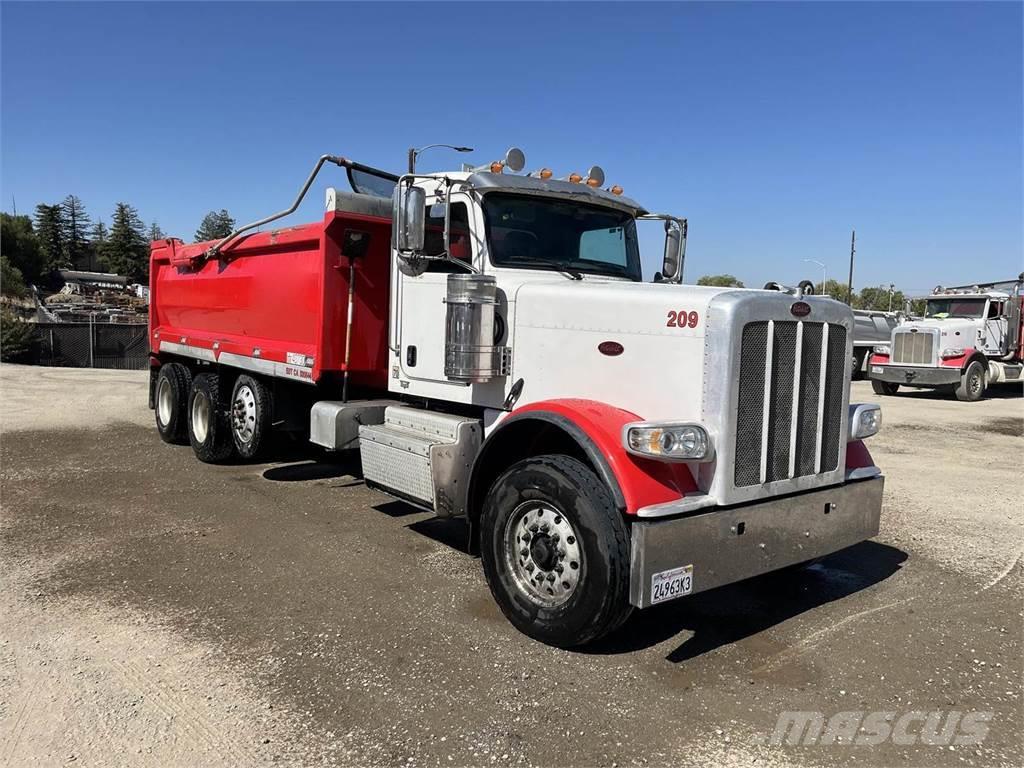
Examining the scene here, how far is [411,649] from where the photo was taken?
3.97m

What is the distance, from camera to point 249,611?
174 inches

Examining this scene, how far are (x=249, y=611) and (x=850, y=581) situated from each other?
3.89 m

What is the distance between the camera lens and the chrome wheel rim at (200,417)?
852 cm

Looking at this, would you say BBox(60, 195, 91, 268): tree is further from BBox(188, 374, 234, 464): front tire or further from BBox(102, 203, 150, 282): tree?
BBox(188, 374, 234, 464): front tire

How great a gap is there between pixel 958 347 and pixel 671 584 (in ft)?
56.2

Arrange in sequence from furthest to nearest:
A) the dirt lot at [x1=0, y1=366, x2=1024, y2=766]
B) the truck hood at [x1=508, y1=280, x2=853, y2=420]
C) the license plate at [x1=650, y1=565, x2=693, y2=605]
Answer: the truck hood at [x1=508, y1=280, x2=853, y2=420], the license plate at [x1=650, y1=565, x2=693, y2=605], the dirt lot at [x1=0, y1=366, x2=1024, y2=766]

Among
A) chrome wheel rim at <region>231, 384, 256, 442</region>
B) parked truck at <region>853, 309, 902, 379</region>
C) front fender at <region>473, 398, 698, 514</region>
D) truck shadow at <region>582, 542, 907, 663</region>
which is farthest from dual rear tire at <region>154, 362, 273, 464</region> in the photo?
parked truck at <region>853, 309, 902, 379</region>

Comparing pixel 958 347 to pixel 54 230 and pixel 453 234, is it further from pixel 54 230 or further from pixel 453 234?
pixel 54 230

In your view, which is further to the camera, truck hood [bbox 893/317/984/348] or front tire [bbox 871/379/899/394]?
front tire [bbox 871/379/899/394]

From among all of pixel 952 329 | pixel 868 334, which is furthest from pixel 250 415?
pixel 868 334

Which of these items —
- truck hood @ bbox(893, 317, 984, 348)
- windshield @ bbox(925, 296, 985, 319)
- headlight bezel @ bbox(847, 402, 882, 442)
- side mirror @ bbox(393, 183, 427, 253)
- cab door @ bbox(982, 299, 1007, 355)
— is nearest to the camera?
headlight bezel @ bbox(847, 402, 882, 442)

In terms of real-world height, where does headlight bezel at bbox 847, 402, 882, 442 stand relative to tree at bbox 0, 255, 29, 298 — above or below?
below

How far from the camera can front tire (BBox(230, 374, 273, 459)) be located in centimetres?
754

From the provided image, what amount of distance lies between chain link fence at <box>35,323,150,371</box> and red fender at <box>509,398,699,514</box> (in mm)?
22562
